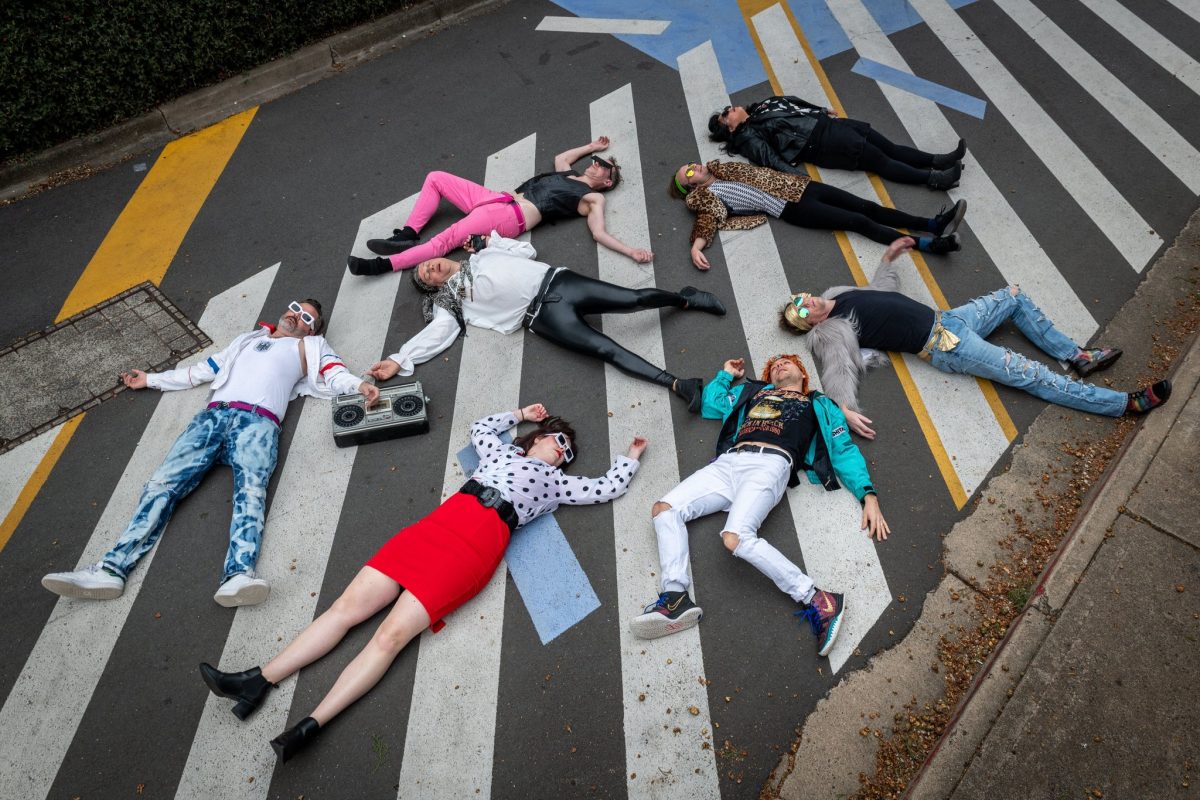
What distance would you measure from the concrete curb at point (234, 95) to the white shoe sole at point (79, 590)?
17.6ft

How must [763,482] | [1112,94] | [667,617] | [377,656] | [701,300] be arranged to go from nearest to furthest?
[377,656] < [667,617] < [763,482] < [701,300] < [1112,94]

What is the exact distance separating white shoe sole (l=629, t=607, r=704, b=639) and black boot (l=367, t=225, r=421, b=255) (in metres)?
4.39

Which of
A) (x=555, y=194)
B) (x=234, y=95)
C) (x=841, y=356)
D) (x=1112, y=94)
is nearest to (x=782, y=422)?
(x=841, y=356)

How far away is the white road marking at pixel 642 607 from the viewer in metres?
4.27

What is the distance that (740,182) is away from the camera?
24.3 feet

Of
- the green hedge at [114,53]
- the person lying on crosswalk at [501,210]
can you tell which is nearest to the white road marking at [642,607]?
the person lying on crosswalk at [501,210]

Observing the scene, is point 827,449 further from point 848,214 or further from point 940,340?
point 848,214

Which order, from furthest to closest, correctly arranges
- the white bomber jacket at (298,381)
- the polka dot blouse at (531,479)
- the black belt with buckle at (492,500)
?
the white bomber jacket at (298,381) → the polka dot blouse at (531,479) → the black belt with buckle at (492,500)

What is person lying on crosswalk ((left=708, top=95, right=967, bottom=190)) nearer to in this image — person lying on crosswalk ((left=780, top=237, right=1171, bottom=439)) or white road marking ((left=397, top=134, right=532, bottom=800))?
person lying on crosswalk ((left=780, top=237, right=1171, bottom=439))

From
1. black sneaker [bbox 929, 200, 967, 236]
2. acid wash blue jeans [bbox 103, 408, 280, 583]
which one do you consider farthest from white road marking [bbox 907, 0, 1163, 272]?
acid wash blue jeans [bbox 103, 408, 280, 583]

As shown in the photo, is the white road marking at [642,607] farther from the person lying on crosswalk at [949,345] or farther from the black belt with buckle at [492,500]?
the person lying on crosswalk at [949,345]

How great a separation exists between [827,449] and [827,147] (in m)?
3.88

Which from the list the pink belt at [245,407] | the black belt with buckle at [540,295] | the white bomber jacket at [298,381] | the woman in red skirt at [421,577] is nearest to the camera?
the woman in red skirt at [421,577]

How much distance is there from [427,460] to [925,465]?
A: 12.3 ft
